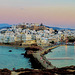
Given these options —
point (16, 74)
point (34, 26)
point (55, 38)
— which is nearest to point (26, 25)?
point (34, 26)

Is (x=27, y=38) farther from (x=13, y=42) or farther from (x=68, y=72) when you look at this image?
(x=68, y=72)

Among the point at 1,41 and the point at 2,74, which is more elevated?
the point at 2,74

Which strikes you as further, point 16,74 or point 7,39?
point 7,39

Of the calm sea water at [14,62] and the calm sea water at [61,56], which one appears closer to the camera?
the calm sea water at [14,62]

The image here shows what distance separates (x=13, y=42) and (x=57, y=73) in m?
24.3

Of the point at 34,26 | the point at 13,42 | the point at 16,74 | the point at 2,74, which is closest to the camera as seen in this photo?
the point at 2,74

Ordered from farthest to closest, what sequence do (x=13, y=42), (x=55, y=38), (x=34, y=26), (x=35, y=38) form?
(x=34, y=26) → (x=55, y=38) → (x=35, y=38) → (x=13, y=42)

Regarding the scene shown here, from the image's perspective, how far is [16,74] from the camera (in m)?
6.09

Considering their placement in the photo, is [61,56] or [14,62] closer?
[14,62]

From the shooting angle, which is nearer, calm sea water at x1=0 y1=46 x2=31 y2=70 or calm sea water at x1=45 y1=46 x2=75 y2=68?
calm sea water at x1=0 y1=46 x2=31 y2=70

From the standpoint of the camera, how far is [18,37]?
3275 cm

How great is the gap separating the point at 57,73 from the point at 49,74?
48 cm

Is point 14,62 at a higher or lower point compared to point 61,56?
higher

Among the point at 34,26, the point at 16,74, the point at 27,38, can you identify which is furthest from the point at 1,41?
the point at 16,74
